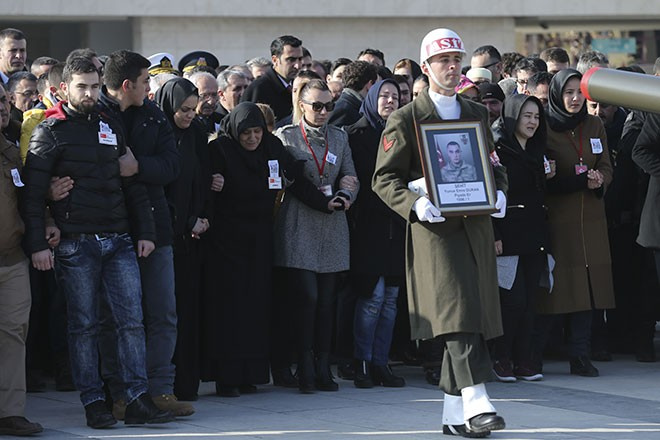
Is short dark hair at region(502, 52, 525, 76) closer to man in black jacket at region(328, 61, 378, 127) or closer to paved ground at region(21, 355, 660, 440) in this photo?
man in black jacket at region(328, 61, 378, 127)

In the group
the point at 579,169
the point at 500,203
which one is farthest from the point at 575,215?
the point at 500,203

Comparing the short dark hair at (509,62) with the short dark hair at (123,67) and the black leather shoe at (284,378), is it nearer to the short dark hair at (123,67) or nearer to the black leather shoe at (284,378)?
the black leather shoe at (284,378)

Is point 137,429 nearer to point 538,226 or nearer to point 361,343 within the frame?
point 361,343

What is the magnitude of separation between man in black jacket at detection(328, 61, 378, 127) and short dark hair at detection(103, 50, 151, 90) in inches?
106

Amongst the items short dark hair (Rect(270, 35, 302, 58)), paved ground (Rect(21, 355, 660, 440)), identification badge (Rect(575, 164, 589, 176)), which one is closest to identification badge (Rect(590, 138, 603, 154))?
identification badge (Rect(575, 164, 589, 176))

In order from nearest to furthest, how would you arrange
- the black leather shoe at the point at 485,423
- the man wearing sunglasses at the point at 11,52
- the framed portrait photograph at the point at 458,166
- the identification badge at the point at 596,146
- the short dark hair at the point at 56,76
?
the black leather shoe at the point at 485,423 < the framed portrait photograph at the point at 458,166 < the short dark hair at the point at 56,76 < the identification badge at the point at 596,146 < the man wearing sunglasses at the point at 11,52

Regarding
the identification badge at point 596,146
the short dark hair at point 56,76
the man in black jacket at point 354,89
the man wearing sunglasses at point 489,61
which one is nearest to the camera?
the short dark hair at point 56,76

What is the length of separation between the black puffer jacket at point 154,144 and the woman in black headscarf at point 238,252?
3.13 feet

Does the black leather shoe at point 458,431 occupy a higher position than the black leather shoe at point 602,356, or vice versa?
the black leather shoe at point 602,356

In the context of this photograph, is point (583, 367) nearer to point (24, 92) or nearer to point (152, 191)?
point (152, 191)

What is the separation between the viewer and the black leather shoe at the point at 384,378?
899 centimetres

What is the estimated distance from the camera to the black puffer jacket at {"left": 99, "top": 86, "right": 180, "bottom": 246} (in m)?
7.47

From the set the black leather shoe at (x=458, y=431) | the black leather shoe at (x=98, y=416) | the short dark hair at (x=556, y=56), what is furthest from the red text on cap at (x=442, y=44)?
the short dark hair at (x=556, y=56)

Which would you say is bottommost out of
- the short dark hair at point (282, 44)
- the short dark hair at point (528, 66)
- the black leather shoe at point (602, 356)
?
the black leather shoe at point (602, 356)
